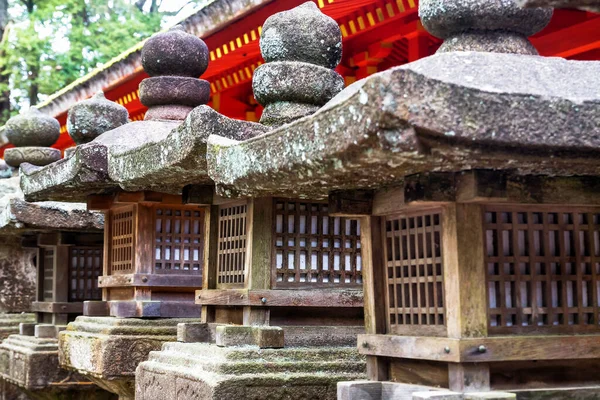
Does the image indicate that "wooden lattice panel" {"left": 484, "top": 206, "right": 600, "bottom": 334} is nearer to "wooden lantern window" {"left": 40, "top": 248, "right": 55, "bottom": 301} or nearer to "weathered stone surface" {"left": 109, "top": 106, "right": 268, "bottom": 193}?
"weathered stone surface" {"left": 109, "top": 106, "right": 268, "bottom": 193}

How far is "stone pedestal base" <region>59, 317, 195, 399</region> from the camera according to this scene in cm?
708

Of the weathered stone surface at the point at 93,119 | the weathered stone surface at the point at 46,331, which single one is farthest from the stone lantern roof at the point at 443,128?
the weathered stone surface at the point at 46,331

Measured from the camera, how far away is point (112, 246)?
7.97m

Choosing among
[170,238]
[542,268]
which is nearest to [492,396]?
[542,268]

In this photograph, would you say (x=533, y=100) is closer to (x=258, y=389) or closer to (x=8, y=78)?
(x=258, y=389)

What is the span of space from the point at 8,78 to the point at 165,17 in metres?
3.90

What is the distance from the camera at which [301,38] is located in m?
5.67

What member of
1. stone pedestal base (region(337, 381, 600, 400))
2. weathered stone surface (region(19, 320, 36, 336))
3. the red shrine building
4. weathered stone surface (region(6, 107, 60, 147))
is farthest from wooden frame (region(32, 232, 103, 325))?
stone pedestal base (region(337, 381, 600, 400))

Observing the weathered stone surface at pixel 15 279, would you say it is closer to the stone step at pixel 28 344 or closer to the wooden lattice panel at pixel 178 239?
the stone step at pixel 28 344

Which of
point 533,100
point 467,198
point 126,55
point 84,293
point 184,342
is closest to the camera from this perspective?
point 533,100

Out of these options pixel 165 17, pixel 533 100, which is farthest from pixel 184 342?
pixel 165 17

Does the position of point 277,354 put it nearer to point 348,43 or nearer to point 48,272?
point 348,43

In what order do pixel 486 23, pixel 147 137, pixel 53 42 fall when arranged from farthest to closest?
pixel 53 42
pixel 147 137
pixel 486 23

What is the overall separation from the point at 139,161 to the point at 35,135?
392 cm
